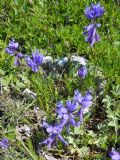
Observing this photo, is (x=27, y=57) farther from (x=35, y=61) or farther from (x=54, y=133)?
(x=54, y=133)

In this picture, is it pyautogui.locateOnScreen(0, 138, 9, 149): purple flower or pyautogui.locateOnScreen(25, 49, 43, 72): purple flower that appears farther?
pyautogui.locateOnScreen(25, 49, 43, 72): purple flower

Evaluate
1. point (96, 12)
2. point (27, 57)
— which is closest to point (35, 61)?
point (27, 57)

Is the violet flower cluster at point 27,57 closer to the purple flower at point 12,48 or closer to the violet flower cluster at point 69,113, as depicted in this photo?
the purple flower at point 12,48

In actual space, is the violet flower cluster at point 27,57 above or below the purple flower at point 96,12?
below

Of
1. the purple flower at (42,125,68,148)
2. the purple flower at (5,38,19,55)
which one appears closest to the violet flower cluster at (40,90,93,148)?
the purple flower at (42,125,68,148)

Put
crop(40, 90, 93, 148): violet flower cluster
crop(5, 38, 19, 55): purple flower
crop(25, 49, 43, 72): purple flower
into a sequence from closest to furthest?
1. crop(40, 90, 93, 148): violet flower cluster
2. crop(25, 49, 43, 72): purple flower
3. crop(5, 38, 19, 55): purple flower

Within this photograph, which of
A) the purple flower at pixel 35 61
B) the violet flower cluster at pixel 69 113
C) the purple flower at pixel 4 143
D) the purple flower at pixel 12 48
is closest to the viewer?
the violet flower cluster at pixel 69 113

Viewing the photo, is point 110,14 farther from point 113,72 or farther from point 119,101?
point 119,101

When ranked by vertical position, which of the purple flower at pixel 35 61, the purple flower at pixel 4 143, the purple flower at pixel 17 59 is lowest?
the purple flower at pixel 4 143

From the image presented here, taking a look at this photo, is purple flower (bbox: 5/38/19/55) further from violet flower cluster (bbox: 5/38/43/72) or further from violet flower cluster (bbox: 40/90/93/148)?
violet flower cluster (bbox: 40/90/93/148)

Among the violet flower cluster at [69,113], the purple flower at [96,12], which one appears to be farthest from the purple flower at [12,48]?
the violet flower cluster at [69,113]

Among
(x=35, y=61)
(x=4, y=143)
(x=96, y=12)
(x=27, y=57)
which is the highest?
(x=96, y=12)

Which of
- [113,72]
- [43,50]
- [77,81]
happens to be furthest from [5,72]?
[113,72]
